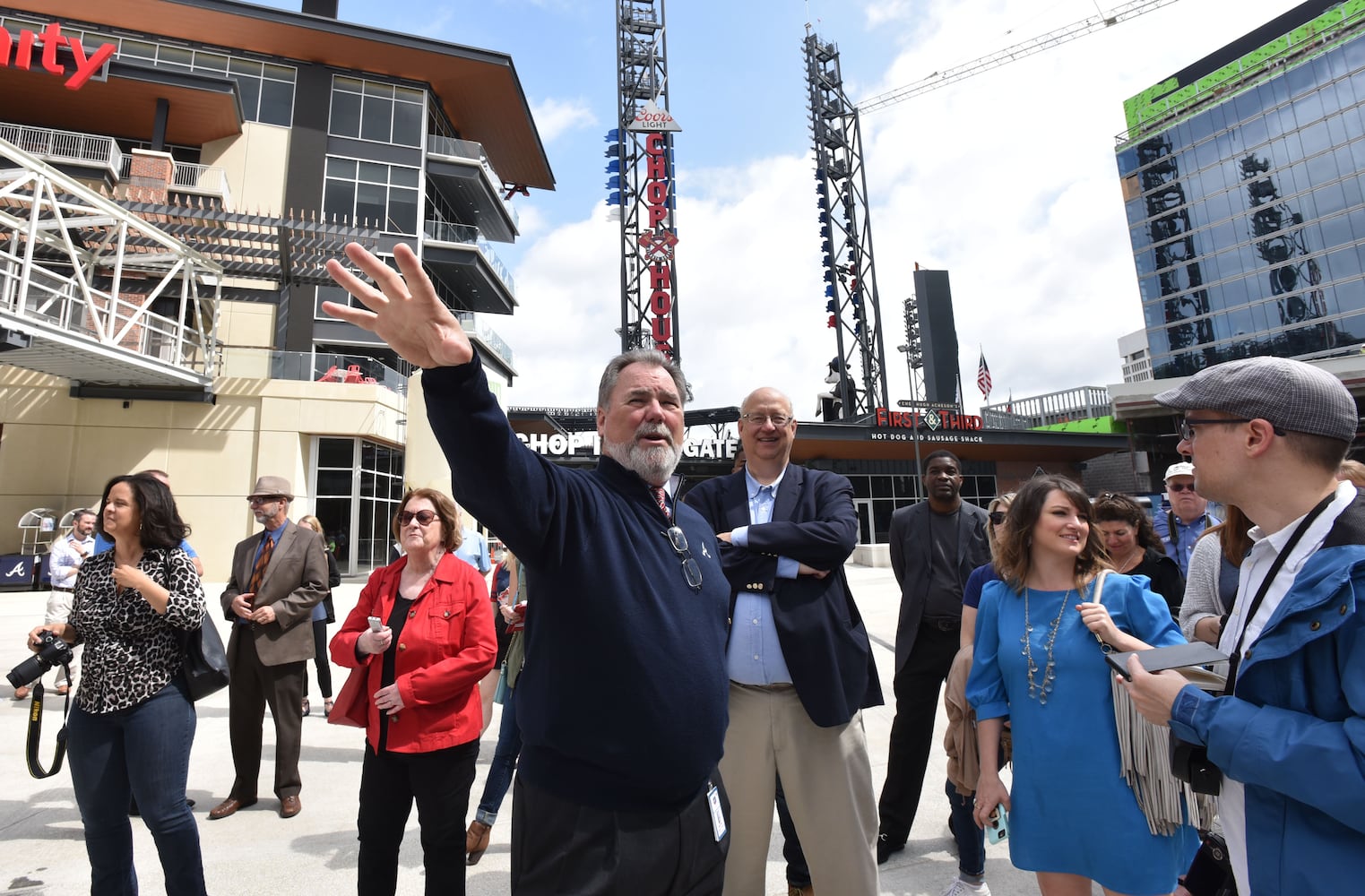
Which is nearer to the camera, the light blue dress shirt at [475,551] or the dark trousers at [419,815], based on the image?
the dark trousers at [419,815]

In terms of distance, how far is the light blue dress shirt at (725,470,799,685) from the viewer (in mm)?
2645

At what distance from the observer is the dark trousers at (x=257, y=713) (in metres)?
4.12

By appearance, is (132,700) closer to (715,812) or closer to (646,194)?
(715,812)

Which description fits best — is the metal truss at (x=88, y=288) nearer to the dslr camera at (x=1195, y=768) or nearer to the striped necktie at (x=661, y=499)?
the striped necktie at (x=661, y=499)

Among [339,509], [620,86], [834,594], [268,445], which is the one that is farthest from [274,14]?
[834,594]

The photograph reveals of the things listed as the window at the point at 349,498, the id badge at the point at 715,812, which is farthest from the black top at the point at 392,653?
the window at the point at 349,498

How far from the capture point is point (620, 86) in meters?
29.6

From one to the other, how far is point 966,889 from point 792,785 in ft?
3.73

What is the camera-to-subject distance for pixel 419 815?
276 cm

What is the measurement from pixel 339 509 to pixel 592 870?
66.4 ft

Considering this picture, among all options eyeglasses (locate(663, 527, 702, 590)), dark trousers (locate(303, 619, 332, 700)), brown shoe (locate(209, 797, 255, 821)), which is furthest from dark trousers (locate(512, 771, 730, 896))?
dark trousers (locate(303, 619, 332, 700))

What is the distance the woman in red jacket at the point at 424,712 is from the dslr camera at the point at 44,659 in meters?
1.19

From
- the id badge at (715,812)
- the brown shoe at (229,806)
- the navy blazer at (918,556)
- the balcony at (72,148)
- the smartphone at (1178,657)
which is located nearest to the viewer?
the smartphone at (1178,657)

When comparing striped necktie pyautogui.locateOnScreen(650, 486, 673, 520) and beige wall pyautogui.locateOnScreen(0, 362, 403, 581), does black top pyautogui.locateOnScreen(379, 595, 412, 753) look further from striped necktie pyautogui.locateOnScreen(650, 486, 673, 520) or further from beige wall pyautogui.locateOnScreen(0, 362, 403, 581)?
beige wall pyautogui.locateOnScreen(0, 362, 403, 581)
